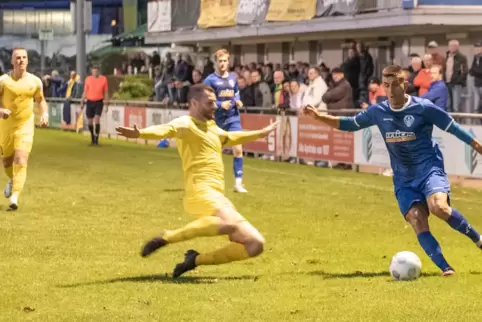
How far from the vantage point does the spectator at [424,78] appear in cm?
2084

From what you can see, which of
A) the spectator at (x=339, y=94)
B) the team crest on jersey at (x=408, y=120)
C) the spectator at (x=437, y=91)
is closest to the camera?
the team crest on jersey at (x=408, y=120)

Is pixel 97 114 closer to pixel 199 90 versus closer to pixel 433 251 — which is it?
pixel 199 90

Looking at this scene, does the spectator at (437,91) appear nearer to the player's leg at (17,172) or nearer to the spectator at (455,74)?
the spectator at (455,74)

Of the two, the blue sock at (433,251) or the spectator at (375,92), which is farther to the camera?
the spectator at (375,92)

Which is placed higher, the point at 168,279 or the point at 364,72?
the point at 364,72

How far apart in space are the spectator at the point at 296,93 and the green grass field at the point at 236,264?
4.45 metres

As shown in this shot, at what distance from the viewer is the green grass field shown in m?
8.60

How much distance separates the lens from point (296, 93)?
2478 cm

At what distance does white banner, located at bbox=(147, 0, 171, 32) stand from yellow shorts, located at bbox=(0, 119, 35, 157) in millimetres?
25226

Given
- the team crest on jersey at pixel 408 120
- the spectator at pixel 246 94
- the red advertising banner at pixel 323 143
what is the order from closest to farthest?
the team crest on jersey at pixel 408 120, the red advertising banner at pixel 323 143, the spectator at pixel 246 94

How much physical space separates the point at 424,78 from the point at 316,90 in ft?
10.8

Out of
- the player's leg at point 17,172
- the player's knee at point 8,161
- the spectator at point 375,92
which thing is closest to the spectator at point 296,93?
the spectator at point 375,92

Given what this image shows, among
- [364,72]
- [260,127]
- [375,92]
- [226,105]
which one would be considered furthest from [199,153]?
[364,72]

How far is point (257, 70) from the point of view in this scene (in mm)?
28281
